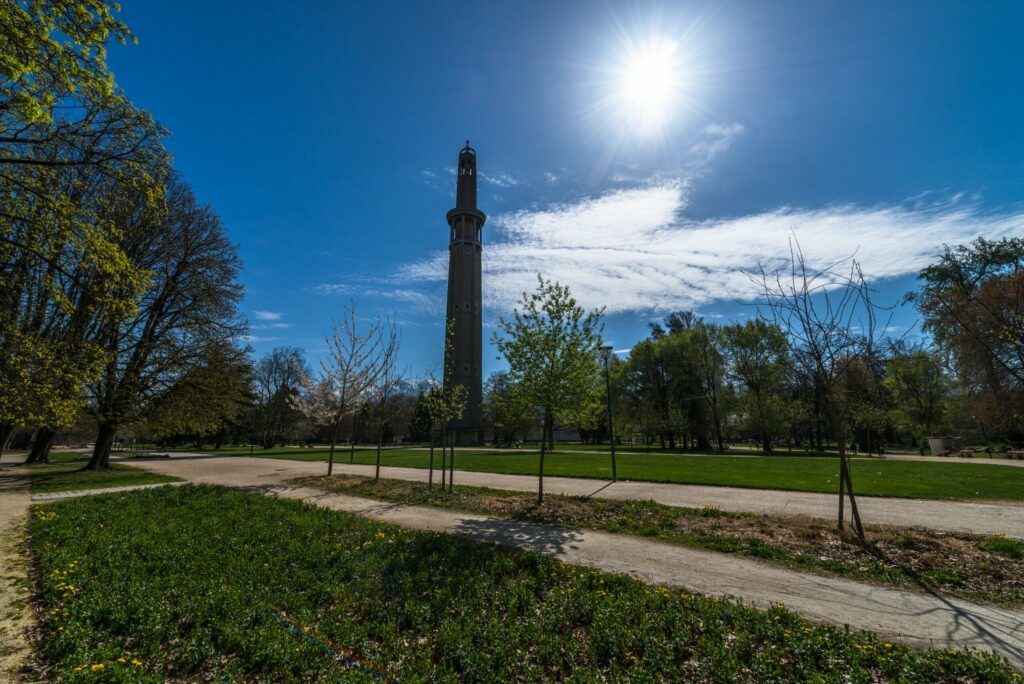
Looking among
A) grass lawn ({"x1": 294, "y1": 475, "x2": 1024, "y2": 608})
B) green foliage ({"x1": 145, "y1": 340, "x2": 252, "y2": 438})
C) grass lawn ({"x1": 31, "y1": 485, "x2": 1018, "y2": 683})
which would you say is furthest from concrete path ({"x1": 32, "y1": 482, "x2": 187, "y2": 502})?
grass lawn ({"x1": 294, "y1": 475, "x2": 1024, "y2": 608})

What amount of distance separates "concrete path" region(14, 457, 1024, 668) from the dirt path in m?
5.55

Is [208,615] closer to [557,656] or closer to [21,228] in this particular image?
[557,656]

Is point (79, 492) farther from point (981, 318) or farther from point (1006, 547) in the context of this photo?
point (981, 318)

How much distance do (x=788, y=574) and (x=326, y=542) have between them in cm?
757

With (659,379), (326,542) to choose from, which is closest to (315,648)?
(326,542)

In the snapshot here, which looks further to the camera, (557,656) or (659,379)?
(659,379)

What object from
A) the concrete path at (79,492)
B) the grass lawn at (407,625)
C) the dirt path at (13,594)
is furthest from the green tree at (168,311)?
the grass lawn at (407,625)

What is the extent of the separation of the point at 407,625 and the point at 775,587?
4775 mm

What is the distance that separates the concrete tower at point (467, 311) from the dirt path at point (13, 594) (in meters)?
45.4

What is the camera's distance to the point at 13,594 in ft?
16.7

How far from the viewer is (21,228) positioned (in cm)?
1146

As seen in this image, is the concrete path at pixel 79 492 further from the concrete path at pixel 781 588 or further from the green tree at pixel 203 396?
the concrete path at pixel 781 588

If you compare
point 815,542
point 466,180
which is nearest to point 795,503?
point 815,542

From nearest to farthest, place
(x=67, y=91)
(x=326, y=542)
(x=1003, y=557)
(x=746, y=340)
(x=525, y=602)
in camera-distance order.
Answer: (x=525, y=602) < (x=1003, y=557) < (x=326, y=542) < (x=67, y=91) < (x=746, y=340)
